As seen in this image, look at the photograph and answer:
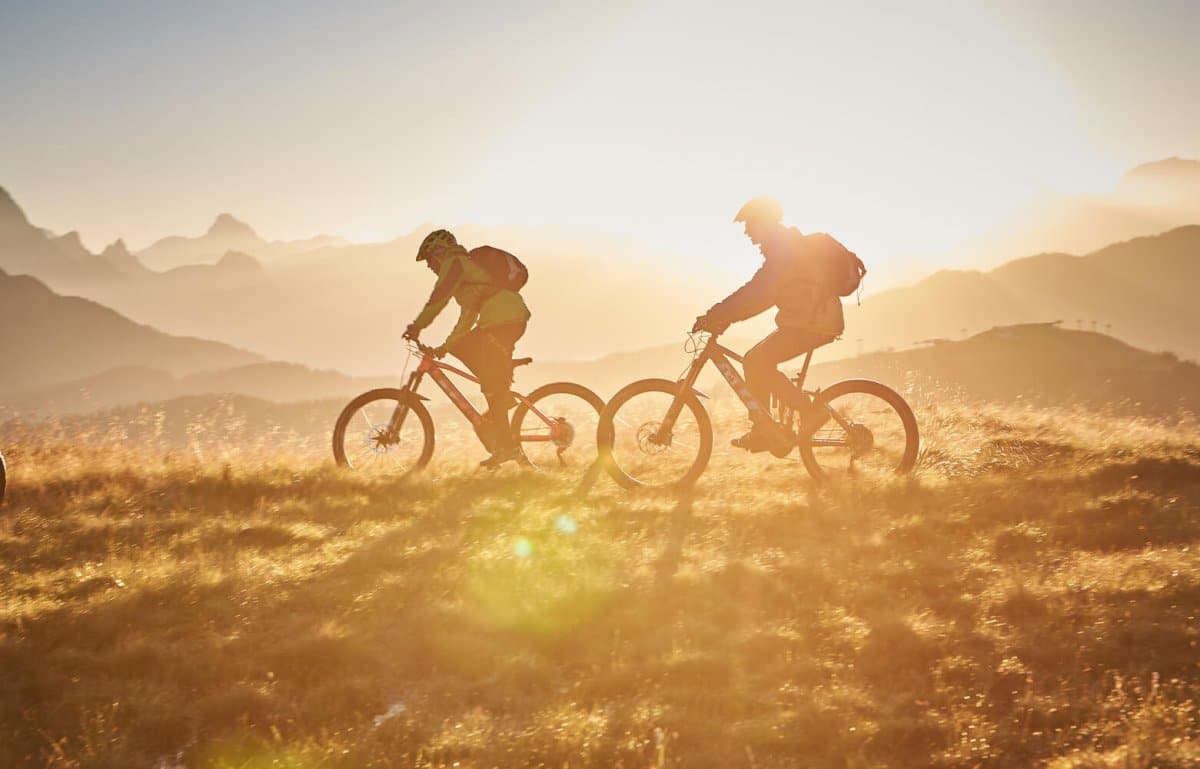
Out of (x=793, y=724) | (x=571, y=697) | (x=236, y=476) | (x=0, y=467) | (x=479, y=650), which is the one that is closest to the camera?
(x=793, y=724)

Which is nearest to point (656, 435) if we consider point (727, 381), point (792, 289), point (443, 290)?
point (727, 381)

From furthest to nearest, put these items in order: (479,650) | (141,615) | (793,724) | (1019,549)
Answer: (1019,549) < (141,615) < (479,650) < (793,724)

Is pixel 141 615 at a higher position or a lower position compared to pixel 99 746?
higher

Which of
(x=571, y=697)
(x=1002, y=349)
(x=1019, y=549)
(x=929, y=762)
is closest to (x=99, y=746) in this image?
(x=571, y=697)

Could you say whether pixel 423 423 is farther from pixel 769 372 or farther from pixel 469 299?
pixel 769 372

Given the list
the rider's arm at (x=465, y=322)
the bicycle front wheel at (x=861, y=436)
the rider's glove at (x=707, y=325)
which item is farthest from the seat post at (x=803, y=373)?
the rider's arm at (x=465, y=322)

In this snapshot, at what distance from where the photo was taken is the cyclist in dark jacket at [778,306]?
A: 802 cm

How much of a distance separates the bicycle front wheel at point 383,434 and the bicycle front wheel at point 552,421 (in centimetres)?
113

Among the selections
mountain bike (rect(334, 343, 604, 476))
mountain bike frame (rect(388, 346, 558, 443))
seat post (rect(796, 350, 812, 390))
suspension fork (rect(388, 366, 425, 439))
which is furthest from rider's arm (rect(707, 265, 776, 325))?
suspension fork (rect(388, 366, 425, 439))

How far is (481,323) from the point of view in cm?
909

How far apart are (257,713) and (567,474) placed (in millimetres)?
5032

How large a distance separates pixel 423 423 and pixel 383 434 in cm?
50

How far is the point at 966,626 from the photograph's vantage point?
5375mm

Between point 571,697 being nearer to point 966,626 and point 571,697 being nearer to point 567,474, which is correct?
→ point 966,626
